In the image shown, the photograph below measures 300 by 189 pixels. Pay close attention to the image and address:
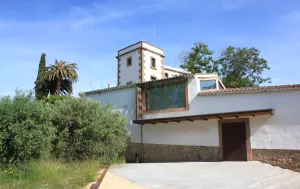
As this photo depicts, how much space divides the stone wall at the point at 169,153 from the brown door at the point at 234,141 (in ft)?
1.95

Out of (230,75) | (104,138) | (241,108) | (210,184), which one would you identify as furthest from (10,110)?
(230,75)

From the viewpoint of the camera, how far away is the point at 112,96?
2094cm

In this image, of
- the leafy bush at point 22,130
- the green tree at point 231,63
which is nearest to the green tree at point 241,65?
the green tree at point 231,63

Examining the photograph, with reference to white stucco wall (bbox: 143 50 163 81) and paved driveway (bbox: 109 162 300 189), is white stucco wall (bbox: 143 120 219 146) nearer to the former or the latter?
paved driveway (bbox: 109 162 300 189)

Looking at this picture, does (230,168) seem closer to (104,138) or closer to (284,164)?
(284,164)

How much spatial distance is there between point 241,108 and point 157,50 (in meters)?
19.8

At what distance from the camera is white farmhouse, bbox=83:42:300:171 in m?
14.2

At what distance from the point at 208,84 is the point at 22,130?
11.5 meters

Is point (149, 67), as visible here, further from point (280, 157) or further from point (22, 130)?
point (22, 130)

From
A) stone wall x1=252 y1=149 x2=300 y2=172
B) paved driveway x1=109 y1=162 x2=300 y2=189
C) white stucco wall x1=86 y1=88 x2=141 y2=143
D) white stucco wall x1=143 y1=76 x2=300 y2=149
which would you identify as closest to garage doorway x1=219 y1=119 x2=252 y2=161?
white stucco wall x1=143 y1=76 x2=300 y2=149

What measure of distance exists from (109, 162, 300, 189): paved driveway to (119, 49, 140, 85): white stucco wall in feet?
61.3

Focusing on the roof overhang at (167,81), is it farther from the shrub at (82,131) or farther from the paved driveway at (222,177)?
the paved driveway at (222,177)

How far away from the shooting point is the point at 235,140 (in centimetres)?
1542

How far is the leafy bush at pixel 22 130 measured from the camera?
10.8 meters
